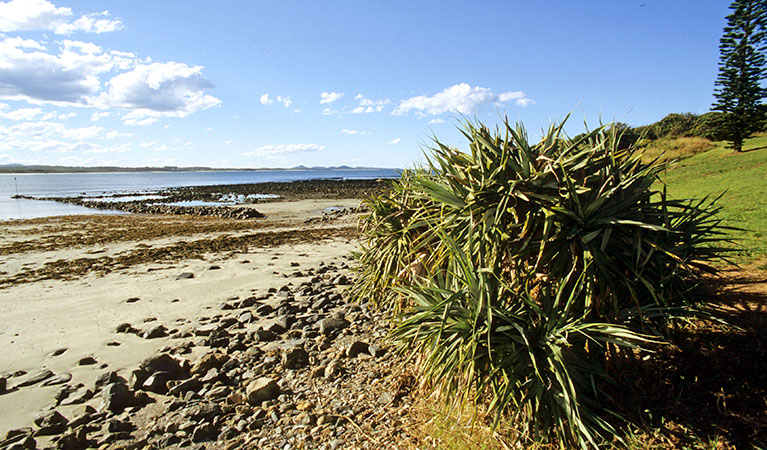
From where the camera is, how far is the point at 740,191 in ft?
39.0

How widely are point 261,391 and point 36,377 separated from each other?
3007mm

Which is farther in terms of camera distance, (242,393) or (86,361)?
(86,361)

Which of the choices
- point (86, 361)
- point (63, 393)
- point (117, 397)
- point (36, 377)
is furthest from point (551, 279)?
point (36, 377)

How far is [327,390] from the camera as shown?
4.31 metres

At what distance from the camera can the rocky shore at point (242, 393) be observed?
3.67 meters

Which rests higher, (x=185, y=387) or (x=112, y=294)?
(x=185, y=387)

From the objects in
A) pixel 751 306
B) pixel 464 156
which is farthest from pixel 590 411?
pixel 751 306

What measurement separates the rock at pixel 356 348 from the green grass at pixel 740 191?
3799 millimetres

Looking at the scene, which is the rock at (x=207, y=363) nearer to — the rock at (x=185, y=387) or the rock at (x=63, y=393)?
the rock at (x=185, y=387)

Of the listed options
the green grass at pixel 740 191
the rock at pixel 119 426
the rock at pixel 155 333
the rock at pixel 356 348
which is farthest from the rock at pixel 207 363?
the green grass at pixel 740 191

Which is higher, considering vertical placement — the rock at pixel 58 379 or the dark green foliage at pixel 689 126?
the dark green foliage at pixel 689 126

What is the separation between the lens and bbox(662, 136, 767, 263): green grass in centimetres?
694

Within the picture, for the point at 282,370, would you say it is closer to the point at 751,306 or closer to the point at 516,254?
the point at 516,254

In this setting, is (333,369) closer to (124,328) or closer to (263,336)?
(263,336)
